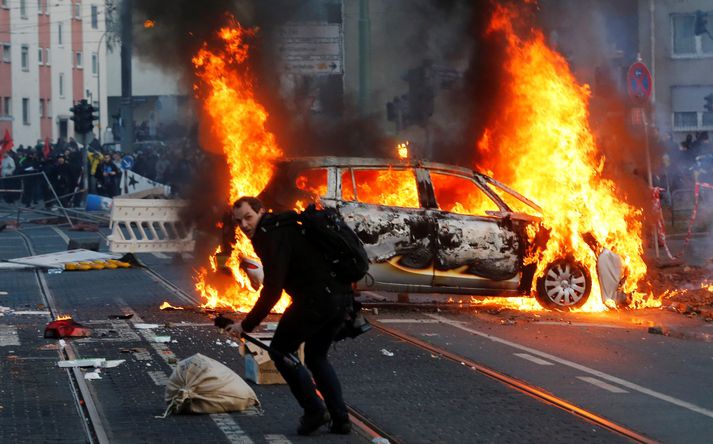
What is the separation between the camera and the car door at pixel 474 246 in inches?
555

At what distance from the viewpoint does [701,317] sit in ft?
47.8

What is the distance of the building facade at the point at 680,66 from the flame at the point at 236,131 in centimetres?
3880

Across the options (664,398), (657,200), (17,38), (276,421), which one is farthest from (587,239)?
(17,38)

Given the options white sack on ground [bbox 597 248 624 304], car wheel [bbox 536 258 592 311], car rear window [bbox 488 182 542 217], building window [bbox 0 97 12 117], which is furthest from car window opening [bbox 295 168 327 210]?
building window [bbox 0 97 12 117]

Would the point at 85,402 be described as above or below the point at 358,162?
below

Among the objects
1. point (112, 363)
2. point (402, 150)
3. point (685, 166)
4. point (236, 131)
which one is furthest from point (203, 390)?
point (685, 166)

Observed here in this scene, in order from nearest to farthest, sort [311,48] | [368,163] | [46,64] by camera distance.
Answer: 1. [368,163]
2. [311,48]
3. [46,64]

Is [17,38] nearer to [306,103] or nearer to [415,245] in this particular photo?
[306,103]

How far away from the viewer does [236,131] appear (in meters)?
15.8

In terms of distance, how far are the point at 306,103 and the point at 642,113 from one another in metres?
5.14

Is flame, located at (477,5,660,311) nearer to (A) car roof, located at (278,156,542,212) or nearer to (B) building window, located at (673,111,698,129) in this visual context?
(A) car roof, located at (278,156,542,212)

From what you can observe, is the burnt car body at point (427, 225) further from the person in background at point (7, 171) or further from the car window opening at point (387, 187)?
the person in background at point (7, 171)

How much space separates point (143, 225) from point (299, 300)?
41.4ft

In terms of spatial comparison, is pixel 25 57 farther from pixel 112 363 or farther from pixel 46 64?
pixel 112 363
